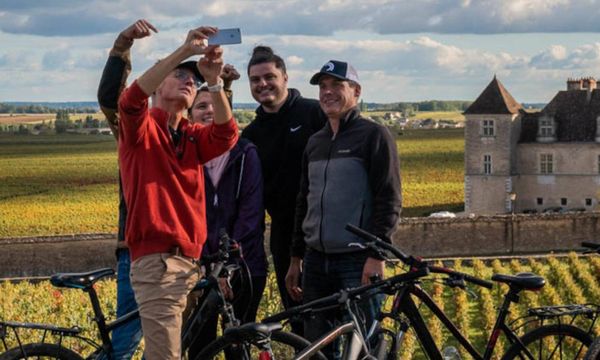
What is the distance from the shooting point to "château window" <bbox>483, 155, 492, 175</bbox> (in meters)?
53.1

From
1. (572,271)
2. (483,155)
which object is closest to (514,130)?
(483,155)

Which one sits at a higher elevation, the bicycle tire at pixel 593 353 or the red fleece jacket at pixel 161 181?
the red fleece jacket at pixel 161 181

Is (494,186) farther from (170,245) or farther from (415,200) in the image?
(170,245)

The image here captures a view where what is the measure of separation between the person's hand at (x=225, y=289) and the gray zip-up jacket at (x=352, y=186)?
0.66 metres

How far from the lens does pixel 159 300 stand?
4.91 m

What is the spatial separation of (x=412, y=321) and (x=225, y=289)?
904 mm

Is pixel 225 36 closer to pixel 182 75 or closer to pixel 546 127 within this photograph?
pixel 182 75

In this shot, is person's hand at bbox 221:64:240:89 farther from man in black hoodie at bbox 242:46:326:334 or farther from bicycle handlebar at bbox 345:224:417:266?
bicycle handlebar at bbox 345:224:417:266

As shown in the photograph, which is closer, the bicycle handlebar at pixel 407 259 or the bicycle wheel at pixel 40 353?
the bicycle wheel at pixel 40 353

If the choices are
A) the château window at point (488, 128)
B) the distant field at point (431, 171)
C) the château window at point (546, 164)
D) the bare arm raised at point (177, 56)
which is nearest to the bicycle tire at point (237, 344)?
the bare arm raised at point (177, 56)

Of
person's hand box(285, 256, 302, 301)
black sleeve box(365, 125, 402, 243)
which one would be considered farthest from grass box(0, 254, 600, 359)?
person's hand box(285, 256, 302, 301)

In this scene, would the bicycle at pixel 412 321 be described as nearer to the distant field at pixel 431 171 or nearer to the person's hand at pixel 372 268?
the person's hand at pixel 372 268

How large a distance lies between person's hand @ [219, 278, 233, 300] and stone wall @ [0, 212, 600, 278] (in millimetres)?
30620

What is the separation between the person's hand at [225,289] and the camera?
5371mm
